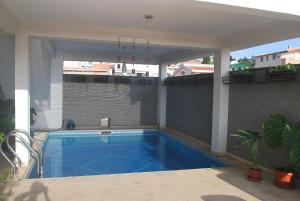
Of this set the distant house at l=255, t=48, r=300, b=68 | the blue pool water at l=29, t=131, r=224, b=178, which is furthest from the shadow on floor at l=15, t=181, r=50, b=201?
the distant house at l=255, t=48, r=300, b=68

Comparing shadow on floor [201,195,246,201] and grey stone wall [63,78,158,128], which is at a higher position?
grey stone wall [63,78,158,128]

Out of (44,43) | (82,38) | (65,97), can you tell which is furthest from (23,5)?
(65,97)

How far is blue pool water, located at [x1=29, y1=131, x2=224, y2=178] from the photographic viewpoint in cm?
761

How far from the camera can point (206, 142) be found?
959 centimetres

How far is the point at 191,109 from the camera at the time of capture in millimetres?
10859

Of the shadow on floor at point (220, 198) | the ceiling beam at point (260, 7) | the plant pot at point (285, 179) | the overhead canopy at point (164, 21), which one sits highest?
the overhead canopy at point (164, 21)

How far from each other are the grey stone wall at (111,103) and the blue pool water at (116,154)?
1.16 m

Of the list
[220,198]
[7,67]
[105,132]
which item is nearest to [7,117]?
[7,67]

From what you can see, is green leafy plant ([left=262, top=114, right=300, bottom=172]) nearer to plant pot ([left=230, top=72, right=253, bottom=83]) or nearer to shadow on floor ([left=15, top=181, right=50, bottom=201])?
plant pot ([left=230, top=72, right=253, bottom=83])

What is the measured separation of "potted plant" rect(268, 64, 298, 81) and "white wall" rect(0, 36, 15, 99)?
7439 mm

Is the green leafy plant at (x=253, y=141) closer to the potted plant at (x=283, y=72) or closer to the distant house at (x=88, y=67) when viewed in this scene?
the potted plant at (x=283, y=72)

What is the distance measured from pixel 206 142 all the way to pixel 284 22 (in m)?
5.03

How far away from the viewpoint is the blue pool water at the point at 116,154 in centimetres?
761

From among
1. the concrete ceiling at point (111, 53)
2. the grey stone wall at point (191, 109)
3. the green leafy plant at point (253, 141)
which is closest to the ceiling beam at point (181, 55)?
the concrete ceiling at point (111, 53)
